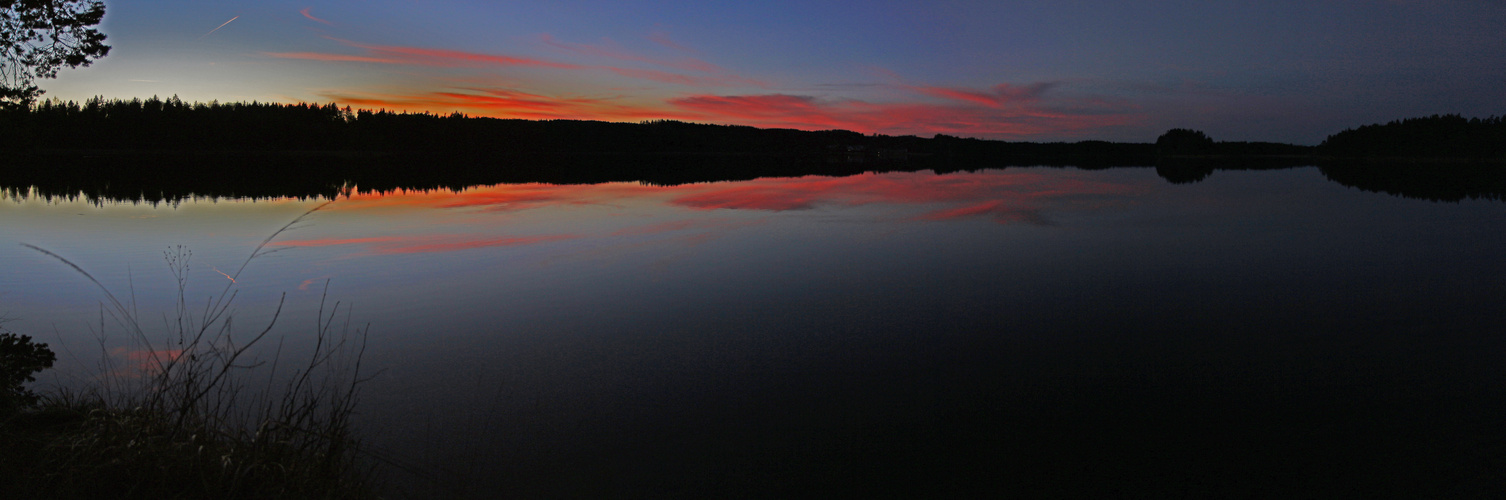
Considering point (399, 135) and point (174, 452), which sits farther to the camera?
point (399, 135)

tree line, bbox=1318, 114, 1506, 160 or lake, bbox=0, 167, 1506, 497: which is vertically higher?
tree line, bbox=1318, 114, 1506, 160

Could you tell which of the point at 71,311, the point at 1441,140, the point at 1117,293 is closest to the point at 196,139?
the point at 71,311

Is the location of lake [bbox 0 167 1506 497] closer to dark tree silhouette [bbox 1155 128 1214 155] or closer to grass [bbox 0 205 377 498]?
grass [bbox 0 205 377 498]

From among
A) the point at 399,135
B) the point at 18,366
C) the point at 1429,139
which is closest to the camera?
the point at 18,366

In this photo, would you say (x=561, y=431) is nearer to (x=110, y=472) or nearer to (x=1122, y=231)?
(x=110, y=472)

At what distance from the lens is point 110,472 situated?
3.53 m

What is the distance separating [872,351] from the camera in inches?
262

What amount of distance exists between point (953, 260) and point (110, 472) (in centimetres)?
1031

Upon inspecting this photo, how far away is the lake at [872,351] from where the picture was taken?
446 centimetres

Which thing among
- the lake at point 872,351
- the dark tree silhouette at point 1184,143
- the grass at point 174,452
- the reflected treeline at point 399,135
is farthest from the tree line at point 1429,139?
the grass at point 174,452

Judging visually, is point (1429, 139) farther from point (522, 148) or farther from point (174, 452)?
point (174, 452)

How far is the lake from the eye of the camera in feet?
14.6

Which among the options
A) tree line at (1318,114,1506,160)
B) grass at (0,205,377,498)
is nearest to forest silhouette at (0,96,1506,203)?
tree line at (1318,114,1506,160)

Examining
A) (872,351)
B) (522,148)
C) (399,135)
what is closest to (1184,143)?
(522,148)
